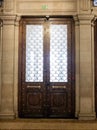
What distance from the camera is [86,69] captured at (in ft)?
33.6

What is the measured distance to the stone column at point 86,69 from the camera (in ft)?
33.3

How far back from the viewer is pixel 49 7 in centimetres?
1040

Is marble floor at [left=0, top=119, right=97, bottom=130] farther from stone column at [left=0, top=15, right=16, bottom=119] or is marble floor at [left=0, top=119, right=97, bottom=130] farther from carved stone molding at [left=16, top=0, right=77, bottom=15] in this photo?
carved stone molding at [left=16, top=0, right=77, bottom=15]

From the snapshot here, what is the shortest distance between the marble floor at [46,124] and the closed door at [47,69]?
0.54 m

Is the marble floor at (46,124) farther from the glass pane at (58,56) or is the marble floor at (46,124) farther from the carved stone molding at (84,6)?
the carved stone molding at (84,6)

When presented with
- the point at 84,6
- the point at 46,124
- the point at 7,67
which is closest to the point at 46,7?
the point at 84,6

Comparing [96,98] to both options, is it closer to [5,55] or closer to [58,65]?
[58,65]

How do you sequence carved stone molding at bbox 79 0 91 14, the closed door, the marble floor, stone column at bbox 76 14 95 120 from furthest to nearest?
1. the closed door
2. carved stone molding at bbox 79 0 91 14
3. stone column at bbox 76 14 95 120
4. the marble floor

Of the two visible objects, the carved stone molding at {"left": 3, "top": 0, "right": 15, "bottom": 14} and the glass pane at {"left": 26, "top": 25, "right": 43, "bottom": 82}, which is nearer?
the carved stone molding at {"left": 3, "top": 0, "right": 15, "bottom": 14}

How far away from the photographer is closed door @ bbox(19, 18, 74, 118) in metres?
10.4

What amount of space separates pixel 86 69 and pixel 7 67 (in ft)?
7.76

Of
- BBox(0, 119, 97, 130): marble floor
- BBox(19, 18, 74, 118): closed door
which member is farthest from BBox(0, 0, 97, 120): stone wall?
BBox(0, 119, 97, 130): marble floor

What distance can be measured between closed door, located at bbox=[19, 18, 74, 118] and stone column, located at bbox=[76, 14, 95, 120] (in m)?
0.33

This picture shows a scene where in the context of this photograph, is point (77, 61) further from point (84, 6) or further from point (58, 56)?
point (84, 6)
